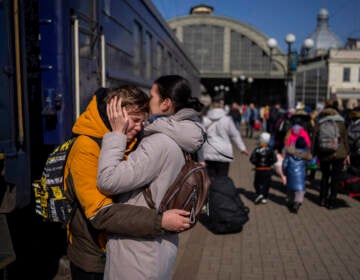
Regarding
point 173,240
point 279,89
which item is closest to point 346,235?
point 173,240

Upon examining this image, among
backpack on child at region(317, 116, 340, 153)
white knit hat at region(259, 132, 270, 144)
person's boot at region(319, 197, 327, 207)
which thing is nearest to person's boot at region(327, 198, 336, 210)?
person's boot at region(319, 197, 327, 207)

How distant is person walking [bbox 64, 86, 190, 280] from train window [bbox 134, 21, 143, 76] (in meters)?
3.99

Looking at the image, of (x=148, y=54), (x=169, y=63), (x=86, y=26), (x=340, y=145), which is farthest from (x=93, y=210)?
(x=169, y=63)

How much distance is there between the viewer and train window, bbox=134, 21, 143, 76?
595cm

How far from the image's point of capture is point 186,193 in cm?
201

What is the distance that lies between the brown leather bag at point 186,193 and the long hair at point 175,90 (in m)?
0.36

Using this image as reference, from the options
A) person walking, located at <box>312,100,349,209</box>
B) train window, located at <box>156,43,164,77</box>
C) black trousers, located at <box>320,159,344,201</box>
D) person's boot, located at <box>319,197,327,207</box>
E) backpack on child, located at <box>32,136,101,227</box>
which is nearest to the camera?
backpack on child, located at <box>32,136,101,227</box>

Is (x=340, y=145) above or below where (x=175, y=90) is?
below

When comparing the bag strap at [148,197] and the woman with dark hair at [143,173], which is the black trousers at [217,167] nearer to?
the woman with dark hair at [143,173]

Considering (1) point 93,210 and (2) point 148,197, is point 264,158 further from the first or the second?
(1) point 93,210

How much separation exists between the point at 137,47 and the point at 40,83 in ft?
8.83

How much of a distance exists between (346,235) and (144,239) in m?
4.39

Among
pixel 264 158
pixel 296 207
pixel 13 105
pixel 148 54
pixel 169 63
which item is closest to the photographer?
pixel 13 105

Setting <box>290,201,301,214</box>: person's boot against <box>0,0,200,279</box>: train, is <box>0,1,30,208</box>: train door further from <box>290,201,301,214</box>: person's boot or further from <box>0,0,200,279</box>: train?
<box>290,201,301,214</box>: person's boot
